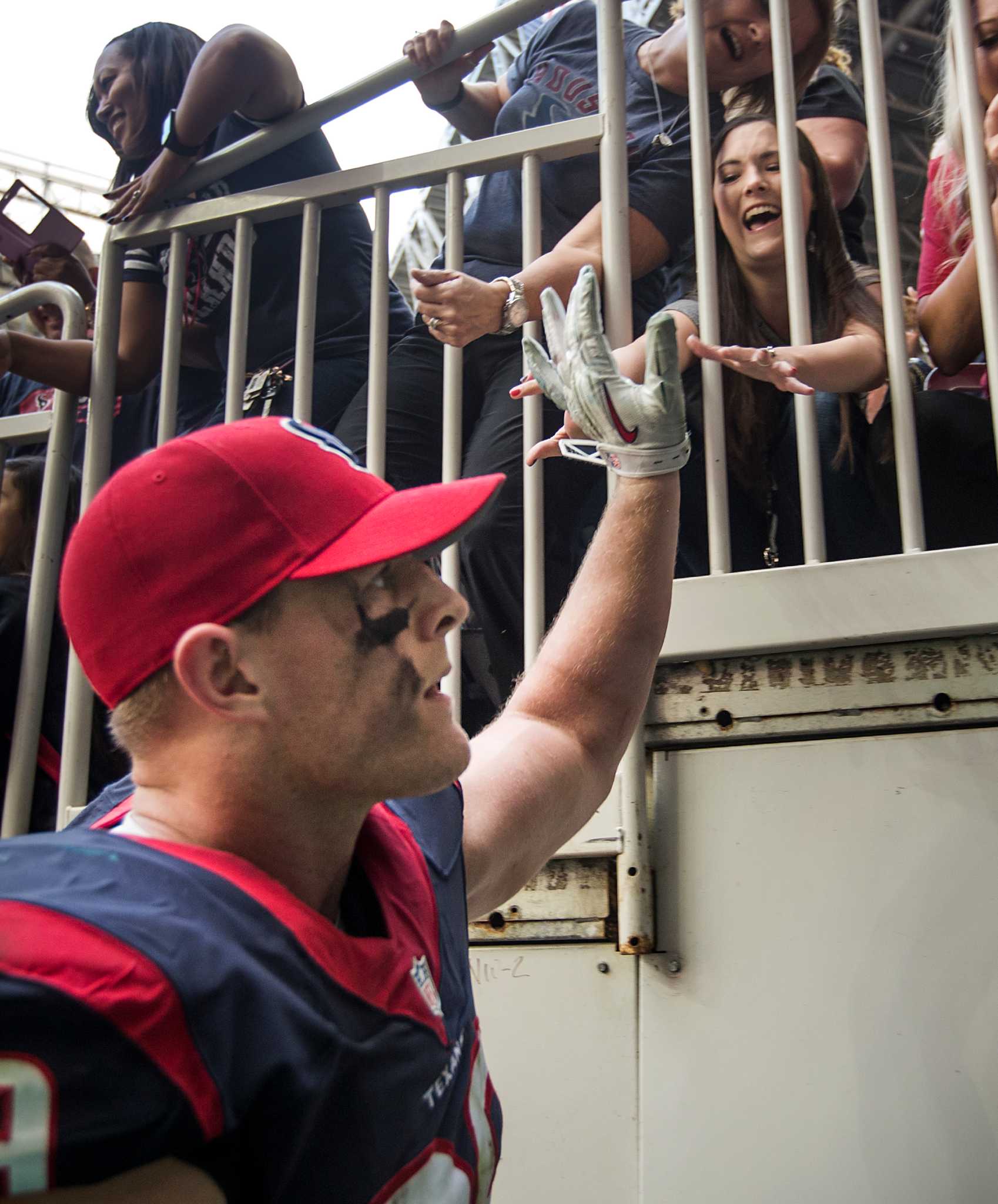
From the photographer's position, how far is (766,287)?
191cm

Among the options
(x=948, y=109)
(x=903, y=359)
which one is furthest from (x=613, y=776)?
(x=948, y=109)

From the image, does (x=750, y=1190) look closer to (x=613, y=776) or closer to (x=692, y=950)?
(x=692, y=950)

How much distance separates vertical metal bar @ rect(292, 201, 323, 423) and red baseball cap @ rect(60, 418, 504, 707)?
3.41 ft

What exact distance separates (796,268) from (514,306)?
46cm

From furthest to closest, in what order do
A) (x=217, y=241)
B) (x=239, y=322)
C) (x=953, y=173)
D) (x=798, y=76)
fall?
(x=217, y=241) < (x=239, y=322) < (x=798, y=76) < (x=953, y=173)

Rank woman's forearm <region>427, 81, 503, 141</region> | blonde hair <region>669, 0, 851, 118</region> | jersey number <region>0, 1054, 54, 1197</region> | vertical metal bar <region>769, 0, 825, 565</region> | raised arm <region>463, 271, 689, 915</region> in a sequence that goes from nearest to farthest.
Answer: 1. jersey number <region>0, 1054, 54, 1197</region>
2. raised arm <region>463, 271, 689, 915</region>
3. vertical metal bar <region>769, 0, 825, 565</region>
4. blonde hair <region>669, 0, 851, 118</region>
5. woman's forearm <region>427, 81, 503, 141</region>

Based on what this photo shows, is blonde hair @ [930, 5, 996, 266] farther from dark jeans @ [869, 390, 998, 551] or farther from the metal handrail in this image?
the metal handrail

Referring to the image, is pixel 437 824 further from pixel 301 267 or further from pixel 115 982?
pixel 301 267

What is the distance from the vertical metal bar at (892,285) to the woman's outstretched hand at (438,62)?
2.55 ft

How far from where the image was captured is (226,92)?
2303 mm

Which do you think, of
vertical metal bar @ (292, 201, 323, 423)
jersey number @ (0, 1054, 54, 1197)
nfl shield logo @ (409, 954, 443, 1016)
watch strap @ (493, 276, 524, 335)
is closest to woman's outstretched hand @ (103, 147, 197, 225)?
vertical metal bar @ (292, 201, 323, 423)

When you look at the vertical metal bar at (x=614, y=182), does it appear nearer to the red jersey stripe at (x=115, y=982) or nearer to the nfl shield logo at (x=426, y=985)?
the nfl shield logo at (x=426, y=985)

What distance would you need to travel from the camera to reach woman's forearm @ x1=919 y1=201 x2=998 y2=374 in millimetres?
1746

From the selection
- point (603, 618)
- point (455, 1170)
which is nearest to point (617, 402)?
point (603, 618)
